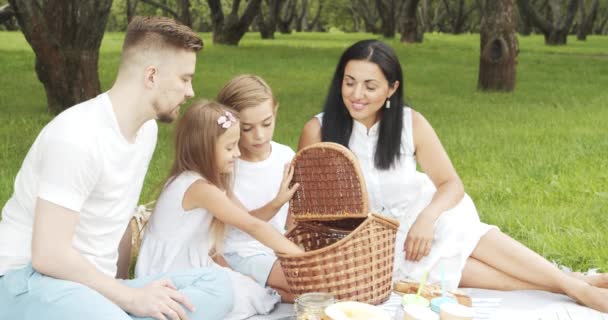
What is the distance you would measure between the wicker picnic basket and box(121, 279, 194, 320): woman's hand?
24.3 inches

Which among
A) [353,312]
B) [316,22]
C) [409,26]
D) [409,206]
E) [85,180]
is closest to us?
[85,180]

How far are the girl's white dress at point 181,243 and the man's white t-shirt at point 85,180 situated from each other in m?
0.55

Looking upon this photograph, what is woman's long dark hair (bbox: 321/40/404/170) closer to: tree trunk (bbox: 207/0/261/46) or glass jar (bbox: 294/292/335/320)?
glass jar (bbox: 294/292/335/320)

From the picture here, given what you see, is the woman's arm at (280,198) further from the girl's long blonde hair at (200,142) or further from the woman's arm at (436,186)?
the woman's arm at (436,186)

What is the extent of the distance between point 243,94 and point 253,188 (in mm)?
491

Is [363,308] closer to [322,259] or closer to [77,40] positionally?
[322,259]

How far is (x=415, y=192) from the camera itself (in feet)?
14.2

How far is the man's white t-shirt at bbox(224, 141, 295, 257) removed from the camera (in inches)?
162

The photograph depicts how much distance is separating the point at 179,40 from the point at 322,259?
112 centimetres

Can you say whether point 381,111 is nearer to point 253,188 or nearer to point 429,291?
point 253,188

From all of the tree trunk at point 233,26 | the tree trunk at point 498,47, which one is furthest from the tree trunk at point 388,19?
the tree trunk at point 498,47

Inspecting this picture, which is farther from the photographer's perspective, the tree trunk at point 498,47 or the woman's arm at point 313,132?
the tree trunk at point 498,47

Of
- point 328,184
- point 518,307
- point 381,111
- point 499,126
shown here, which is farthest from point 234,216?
point 499,126

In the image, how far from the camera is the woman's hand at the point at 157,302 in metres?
3.04
